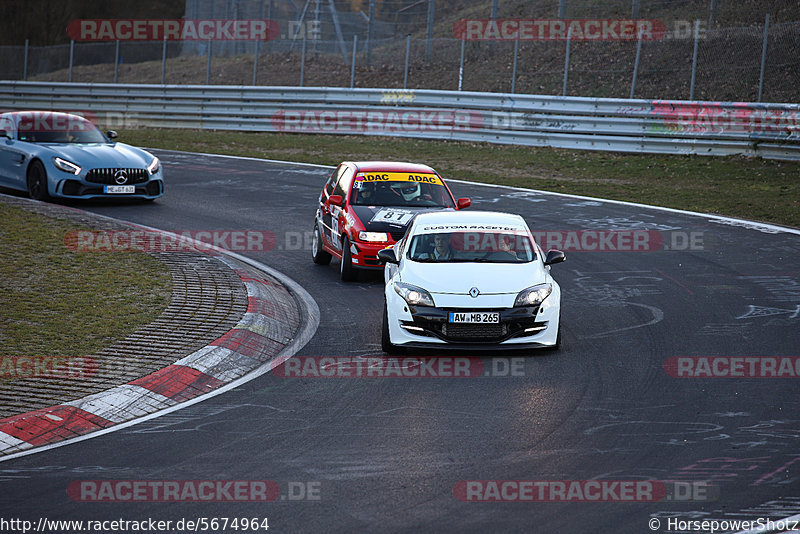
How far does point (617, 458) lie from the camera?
6957 mm

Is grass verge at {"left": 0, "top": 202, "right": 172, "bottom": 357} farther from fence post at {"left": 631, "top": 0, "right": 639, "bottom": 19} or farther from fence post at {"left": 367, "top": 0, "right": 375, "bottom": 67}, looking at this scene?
fence post at {"left": 367, "top": 0, "right": 375, "bottom": 67}

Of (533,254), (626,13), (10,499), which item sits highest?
(626,13)

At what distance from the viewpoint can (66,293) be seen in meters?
11.3

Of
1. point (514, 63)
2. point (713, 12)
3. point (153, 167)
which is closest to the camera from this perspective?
point (153, 167)

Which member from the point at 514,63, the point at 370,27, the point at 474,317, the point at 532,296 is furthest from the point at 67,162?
the point at 370,27

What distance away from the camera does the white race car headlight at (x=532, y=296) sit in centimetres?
988

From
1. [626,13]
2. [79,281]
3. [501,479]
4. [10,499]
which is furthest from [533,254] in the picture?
[626,13]

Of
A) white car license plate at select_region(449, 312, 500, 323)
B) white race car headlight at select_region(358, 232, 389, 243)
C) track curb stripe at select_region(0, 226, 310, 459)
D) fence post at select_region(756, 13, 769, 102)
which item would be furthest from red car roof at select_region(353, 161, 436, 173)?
fence post at select_region(756, 13, 769, 102)

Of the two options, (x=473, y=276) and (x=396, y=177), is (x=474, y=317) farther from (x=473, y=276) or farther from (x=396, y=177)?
(x=396, y=177)

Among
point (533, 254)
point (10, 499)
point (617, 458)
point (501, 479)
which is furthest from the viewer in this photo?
point (533, 254)

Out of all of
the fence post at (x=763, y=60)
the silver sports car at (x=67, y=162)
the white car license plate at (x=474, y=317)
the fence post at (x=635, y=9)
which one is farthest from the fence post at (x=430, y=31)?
the white car license plate at (x=474, y=317)

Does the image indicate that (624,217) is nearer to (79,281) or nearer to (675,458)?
(79,281)

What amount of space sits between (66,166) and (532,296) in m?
11.3

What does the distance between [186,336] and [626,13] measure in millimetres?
25238
